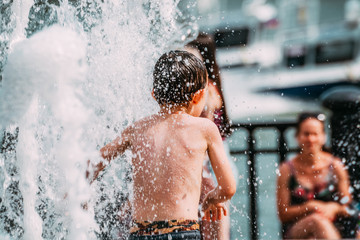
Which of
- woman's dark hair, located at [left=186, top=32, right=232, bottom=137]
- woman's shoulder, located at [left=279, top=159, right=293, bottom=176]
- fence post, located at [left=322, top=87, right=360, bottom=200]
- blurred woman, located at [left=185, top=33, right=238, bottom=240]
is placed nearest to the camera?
blurred woman, located at [left=185, top=33, right=238, bottom=240]

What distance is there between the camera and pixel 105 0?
246 cm

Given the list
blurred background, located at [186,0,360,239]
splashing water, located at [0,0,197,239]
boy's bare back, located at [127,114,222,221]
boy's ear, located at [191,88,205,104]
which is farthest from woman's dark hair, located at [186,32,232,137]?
blurred background, located at [186,0,360,239]

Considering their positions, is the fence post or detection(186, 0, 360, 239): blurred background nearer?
the fence post

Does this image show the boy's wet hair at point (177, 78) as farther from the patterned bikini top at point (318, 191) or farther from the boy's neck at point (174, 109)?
the patterned bikini top at point (318, 191)

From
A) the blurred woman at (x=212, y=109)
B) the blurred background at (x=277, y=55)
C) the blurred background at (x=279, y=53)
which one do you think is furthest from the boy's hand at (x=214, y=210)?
the blurred background at (x=279, y=53)

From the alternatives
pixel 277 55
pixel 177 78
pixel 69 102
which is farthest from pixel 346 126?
pixel 277 55

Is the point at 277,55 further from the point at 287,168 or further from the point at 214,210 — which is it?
the point at 214,210

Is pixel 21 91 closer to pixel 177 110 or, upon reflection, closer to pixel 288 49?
pixel 177 110

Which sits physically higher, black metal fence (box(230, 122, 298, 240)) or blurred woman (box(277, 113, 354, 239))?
black metal fence (box(230, 122, 298, 240))

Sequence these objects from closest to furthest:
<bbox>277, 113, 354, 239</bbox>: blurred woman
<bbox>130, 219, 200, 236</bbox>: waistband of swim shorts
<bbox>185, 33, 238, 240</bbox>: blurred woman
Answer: <bbox>130, 219, 200, 236</bbox>: waistband of swim shorts < <bbox>185, 33, 238, 240</bbox>: blurred woman < <bbox>277, 113, 354, 239</bbox>: blurred woman

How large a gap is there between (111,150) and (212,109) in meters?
0.71

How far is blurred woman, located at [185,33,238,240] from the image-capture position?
6.78ft

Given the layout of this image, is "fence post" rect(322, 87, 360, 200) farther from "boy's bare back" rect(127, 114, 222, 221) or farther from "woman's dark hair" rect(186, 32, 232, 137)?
"boy's bare back" rect(127, 114, 222, 221)

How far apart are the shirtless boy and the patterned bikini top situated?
1.24 m
